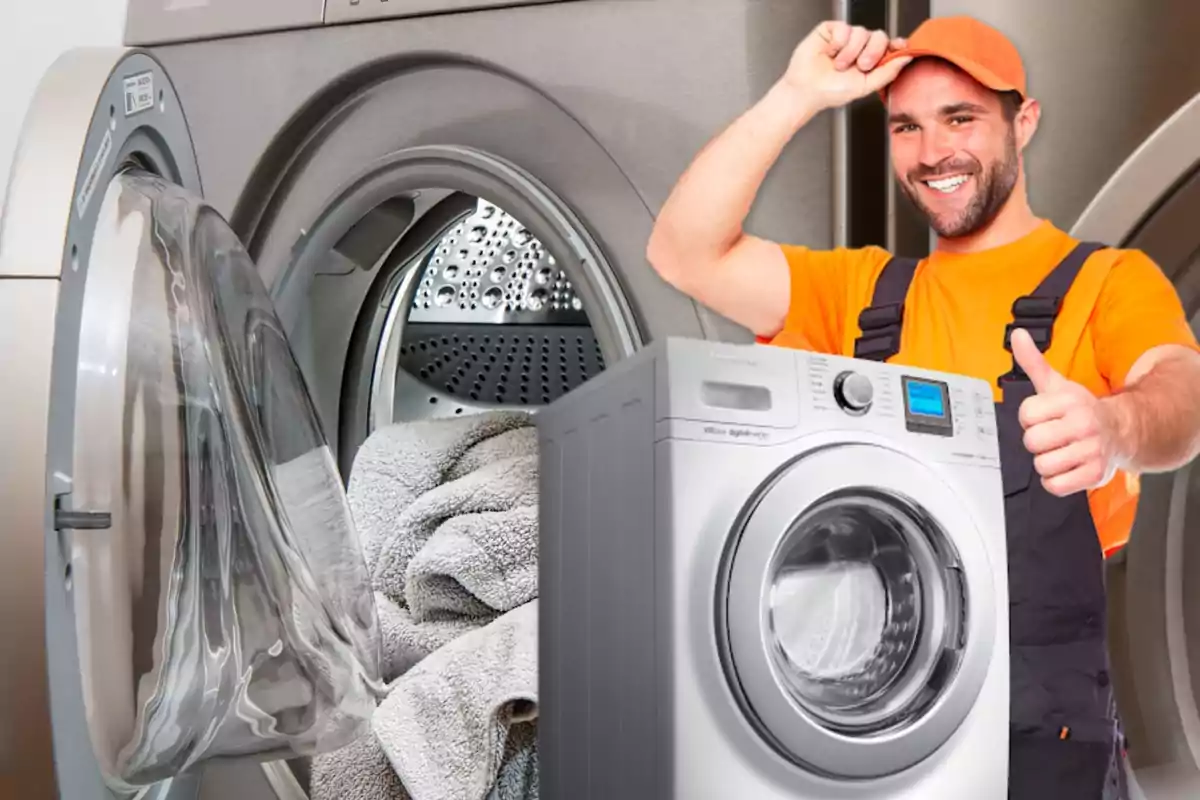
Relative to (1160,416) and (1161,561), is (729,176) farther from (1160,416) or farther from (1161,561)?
(1161,561)

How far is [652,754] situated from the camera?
3.51ft

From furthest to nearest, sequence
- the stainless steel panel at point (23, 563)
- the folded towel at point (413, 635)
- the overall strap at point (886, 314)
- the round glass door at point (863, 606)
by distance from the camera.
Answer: the folded towel at point (413, 635) < the overall strap at point (886, 314) < the round glass door at point (863, 606) < the stainless steel panel at point (23, 563)

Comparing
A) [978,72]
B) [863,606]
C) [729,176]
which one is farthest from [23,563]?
[978,72]

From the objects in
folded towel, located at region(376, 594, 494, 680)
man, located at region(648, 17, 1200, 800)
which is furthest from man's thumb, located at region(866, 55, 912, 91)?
folded towel, located at region(376, 594, 494, 680)

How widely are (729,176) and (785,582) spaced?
574 millimetres

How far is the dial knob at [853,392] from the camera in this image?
1.18 metres

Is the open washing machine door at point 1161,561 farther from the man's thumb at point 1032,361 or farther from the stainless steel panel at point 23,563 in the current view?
the stainless steel panel at point 23,563

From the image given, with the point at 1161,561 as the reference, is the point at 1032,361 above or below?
above

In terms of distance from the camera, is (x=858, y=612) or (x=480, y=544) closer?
(x=858, y=612)

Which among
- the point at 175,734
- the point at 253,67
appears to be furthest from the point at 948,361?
the point at 253,67

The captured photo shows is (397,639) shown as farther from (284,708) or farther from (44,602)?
(44,602)

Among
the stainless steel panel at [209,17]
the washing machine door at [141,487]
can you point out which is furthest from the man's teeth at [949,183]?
the stainless steel panel at [209,17]

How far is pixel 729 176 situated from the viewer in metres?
1.43

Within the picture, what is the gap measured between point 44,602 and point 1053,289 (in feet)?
3.83
